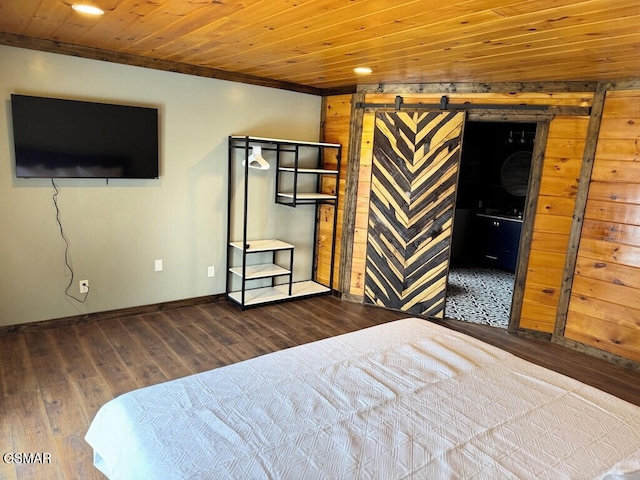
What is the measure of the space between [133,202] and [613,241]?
13.4ft

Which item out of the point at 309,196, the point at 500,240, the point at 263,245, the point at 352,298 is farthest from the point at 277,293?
the point at 500,240

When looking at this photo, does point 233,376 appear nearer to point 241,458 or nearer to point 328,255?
point 241,458

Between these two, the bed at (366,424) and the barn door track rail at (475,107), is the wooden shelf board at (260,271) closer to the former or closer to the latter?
the barn door track rail at (475,107)

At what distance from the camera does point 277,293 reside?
15.4 ft

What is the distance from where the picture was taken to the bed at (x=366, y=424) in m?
1.33

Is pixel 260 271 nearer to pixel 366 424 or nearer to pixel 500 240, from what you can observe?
pixel 366 424

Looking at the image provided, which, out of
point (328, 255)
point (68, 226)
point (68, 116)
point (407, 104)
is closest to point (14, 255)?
point (68, 226)

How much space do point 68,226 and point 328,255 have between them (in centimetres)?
267

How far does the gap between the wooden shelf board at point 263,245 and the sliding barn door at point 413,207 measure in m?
0.93

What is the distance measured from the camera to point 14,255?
3383 millimetres

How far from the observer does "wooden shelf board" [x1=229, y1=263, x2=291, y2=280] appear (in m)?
4.42

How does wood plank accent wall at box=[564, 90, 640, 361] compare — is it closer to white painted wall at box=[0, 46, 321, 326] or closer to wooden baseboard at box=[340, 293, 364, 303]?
wooden baseboard at box=[340, 293, 364, 303]

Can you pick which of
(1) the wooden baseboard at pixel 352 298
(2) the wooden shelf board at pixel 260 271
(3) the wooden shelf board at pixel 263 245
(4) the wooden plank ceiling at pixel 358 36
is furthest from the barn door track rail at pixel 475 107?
(1) the wooden baseboard at pixel 352 298

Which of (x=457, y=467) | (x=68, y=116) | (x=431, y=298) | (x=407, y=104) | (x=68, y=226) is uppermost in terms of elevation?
(x=407, y=104)
